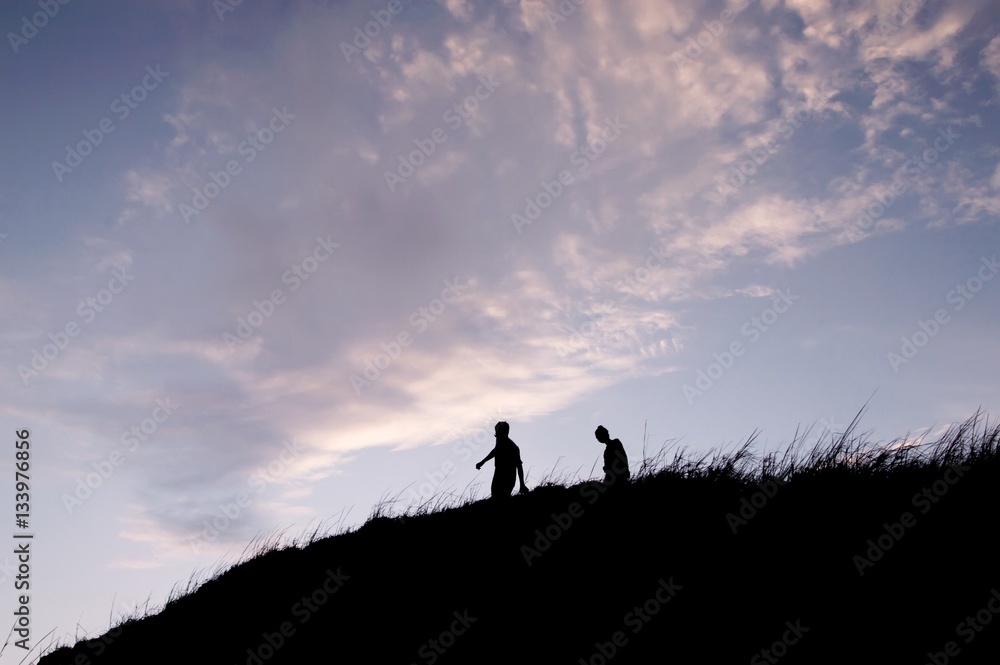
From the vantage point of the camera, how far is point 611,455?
12703 mm

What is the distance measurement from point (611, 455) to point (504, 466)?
7.33 ft

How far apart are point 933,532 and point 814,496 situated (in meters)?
1.34

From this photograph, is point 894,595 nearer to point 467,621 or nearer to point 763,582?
point 763,582

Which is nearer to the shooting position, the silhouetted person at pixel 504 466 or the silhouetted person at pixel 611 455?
the silhouetted person at pixel 611 455

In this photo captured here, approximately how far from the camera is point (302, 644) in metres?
9.42

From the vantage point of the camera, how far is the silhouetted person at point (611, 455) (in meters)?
11.8

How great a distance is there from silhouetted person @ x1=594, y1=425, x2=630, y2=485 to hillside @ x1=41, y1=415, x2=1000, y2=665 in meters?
1.30

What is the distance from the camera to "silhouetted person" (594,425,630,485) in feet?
38.6

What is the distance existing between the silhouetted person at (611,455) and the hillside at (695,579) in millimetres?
1303
